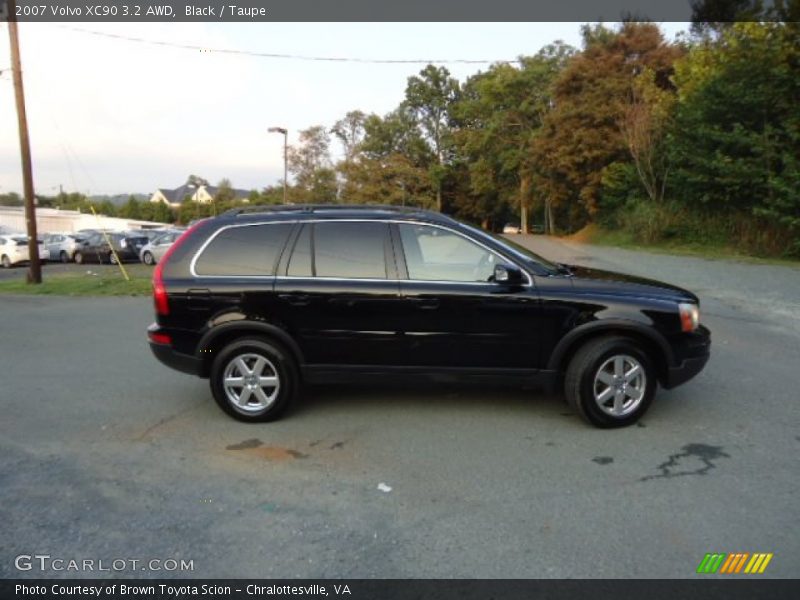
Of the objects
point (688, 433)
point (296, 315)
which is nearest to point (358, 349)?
point (296, 315)

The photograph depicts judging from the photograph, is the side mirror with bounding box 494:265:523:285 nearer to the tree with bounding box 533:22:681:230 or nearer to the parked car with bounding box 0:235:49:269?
the parked car with bounding box 0:235:49:269

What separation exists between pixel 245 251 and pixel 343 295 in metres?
1.00

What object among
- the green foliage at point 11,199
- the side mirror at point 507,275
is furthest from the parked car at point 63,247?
the green foliage at point 11,199

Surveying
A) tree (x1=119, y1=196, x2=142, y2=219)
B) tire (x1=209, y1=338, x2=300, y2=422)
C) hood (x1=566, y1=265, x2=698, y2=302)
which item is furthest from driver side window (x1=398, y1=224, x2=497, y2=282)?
tree (x1=119, y1=196, x2=142, y2=219)

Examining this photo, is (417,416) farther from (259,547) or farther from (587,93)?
(587,93)

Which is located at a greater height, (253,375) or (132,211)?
(132,211)

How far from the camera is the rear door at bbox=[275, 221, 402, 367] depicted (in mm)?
4488

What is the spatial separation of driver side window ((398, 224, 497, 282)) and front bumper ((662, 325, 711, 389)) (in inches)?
66.4

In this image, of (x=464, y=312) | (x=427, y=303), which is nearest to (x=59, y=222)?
(x=427, y=303)

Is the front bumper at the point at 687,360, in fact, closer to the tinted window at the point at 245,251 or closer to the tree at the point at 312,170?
the tinted window at the point at 245,251

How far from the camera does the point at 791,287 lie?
11984 millimetres

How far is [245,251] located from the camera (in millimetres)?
4695

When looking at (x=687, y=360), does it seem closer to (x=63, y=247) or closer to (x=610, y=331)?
(x=610, y=331)
